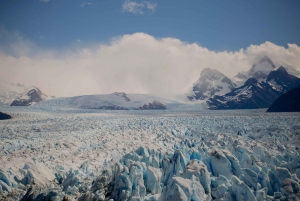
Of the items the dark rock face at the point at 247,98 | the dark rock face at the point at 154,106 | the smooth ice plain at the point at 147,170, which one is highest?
the dark rock face at the point at 247,98

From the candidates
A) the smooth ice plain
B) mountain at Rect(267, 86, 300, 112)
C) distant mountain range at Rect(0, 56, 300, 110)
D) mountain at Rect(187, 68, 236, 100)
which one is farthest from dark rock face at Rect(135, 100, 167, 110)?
the smooth ice plain

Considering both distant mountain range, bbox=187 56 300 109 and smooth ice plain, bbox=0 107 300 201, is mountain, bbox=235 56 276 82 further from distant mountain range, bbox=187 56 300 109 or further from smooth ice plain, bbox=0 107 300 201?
smooth ice plain, bbox=0 107 300 201

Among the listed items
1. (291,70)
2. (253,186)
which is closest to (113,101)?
(253,186)

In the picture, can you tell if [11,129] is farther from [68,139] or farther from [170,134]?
[170,134]

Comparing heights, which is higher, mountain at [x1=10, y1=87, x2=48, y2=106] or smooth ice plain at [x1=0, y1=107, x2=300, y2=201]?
mountain at [x1=10, y1=87, x2=48, y2=106]

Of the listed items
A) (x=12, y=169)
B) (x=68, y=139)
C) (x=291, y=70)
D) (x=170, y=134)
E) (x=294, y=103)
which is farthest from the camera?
(x=291, y=70)

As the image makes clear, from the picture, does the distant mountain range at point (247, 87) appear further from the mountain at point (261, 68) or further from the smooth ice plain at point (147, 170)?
the smooth ice plain at point (147, 170)

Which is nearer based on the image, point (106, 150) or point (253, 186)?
point (253, 186)

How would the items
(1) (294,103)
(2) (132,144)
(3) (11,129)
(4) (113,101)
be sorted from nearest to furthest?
(2) (132,144) < (3) (11,129) < (1) (294,103) < (4) (113,101)

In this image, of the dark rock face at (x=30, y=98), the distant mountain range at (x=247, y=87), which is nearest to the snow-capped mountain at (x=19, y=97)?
the dark rock face at (x=30, y=98)
